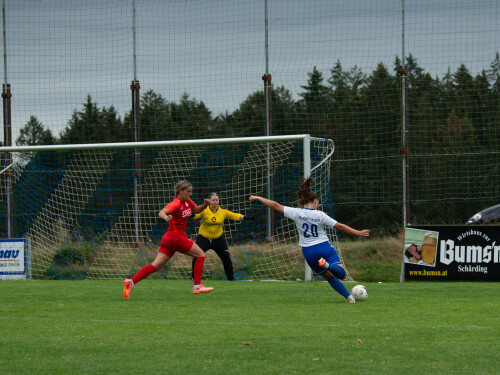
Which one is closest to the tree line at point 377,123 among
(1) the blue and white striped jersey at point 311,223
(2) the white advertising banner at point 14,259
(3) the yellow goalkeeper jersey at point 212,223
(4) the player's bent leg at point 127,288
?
(3) the yellow goalkeeper jersey at point 212,223

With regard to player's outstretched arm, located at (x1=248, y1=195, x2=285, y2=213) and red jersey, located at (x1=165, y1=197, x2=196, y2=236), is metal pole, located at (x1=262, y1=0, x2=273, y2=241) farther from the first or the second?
player's outstretched arm, located at (x1=248, y1=195, x2=285, y2=213)

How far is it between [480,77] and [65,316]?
16000 mm

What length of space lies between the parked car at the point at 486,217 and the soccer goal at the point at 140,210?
4.69m

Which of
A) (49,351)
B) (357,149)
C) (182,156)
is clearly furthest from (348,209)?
(49,351)

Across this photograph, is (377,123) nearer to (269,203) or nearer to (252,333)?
(269,203)

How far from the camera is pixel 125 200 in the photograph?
65.3ft

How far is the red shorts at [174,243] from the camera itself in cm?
1273

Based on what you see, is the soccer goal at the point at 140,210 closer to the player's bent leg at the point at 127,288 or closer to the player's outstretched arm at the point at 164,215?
the player's outstretched arm at the point at 164,215

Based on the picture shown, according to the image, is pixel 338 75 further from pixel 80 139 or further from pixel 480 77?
pixel 80 139

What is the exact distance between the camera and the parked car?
19.8 meters

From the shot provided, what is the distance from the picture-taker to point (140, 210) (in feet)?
64.4

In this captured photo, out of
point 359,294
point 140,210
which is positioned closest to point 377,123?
point 140,210

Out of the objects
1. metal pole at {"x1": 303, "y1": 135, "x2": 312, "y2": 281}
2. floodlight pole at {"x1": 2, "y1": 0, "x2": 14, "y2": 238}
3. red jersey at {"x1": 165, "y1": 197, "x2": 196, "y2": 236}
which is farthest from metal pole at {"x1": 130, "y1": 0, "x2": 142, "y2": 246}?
red jersey at {"x1": 165, "y1": 197, "x2": 196, "y2": 236}

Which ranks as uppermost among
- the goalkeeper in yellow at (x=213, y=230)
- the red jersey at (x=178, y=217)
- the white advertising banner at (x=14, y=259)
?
the red jersey at (x=178, y=217)
